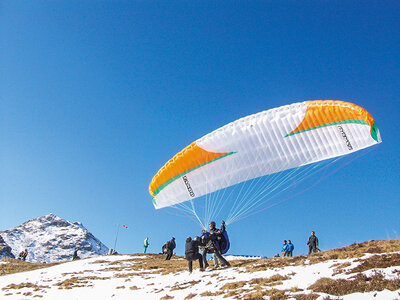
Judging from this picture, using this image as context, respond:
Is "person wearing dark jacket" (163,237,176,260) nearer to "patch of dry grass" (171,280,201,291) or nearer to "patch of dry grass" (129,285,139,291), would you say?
"patch of dry grass" (129,285,139,291)

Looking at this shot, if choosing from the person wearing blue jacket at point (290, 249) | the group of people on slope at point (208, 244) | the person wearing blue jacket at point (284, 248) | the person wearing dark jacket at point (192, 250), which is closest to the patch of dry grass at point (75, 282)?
the person wearing dark jacket at point (192, 250)

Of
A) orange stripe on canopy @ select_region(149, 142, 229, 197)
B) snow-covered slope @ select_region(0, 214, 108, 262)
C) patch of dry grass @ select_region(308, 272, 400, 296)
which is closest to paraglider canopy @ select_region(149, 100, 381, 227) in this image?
orange stripe on canopy @ select_region(149, 142, 229, 197)

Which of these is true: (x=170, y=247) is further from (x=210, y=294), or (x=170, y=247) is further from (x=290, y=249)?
(x=210, y=294)

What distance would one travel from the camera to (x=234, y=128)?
1462cm

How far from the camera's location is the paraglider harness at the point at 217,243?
39.0 ft

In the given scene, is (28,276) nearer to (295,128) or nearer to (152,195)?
(152,195)

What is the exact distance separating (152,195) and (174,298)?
7.53 metres

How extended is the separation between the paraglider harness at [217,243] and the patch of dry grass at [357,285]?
5419mm

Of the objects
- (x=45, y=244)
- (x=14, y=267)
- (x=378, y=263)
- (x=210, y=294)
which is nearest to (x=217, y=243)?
(x=210, y=294)

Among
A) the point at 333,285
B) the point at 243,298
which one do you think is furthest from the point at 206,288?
the point at 333,285

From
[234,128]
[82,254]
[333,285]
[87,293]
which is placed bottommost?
[333,285]

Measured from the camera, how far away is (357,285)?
19.8 ft

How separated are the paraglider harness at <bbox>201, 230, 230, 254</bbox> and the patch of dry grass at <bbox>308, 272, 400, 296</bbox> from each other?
5.42 m

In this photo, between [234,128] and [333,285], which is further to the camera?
[234,128]
